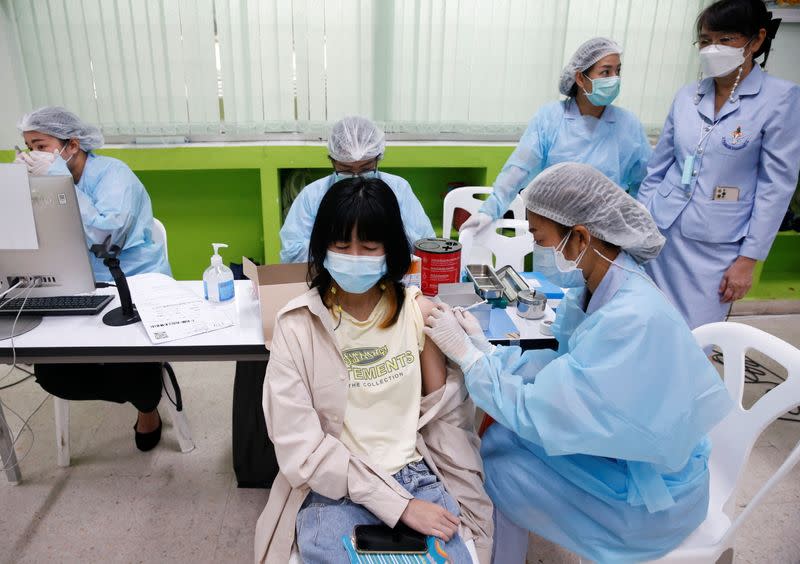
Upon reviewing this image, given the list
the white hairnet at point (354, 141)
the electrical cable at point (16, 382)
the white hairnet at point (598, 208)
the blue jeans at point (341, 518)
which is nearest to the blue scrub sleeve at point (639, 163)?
the white hairnet at point (354, 141)

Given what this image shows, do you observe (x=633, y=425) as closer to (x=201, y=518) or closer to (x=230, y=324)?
(x=230, y=324)

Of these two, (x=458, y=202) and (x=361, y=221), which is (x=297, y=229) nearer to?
(x=458, y=202)

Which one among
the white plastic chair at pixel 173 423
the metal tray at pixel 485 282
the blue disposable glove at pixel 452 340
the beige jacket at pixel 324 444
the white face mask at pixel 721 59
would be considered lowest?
the white plastic chair at pixel 173 423

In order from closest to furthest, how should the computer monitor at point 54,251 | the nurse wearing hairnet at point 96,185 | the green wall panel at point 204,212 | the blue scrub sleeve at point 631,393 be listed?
the blue scrub sleeve at point 631,393 < the computer monitor at point 54,251 < the nurse wearing hairnet at point 96,185 < the green wall panel at point 204,212

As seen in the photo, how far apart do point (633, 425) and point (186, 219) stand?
3.14 metres

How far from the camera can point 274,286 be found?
1443 mm

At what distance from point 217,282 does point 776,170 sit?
2014 millimetres

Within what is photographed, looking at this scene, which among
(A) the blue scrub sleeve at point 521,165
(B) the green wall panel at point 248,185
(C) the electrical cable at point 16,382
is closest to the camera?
(A) the blue scrub sleeve at point 521,165

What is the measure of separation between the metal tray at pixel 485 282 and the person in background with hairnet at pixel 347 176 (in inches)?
12.7

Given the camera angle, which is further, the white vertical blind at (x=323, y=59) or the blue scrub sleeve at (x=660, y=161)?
the white vertical blind at (x=323, y=59)

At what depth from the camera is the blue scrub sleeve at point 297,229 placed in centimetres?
214

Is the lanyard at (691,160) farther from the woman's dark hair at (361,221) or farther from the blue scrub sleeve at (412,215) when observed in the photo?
the woman's dark hair at (361,221)

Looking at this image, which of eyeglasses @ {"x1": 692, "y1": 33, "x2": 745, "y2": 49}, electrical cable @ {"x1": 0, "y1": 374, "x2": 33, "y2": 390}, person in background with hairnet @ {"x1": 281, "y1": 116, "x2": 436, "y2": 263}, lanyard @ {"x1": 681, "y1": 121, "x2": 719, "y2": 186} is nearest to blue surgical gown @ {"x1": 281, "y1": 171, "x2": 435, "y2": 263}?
person in background with hairnet @ {"x1": 281, "y1": 116, "x2": 436, "y2": 263}

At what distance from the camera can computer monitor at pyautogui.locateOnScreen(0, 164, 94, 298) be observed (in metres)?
1.40
